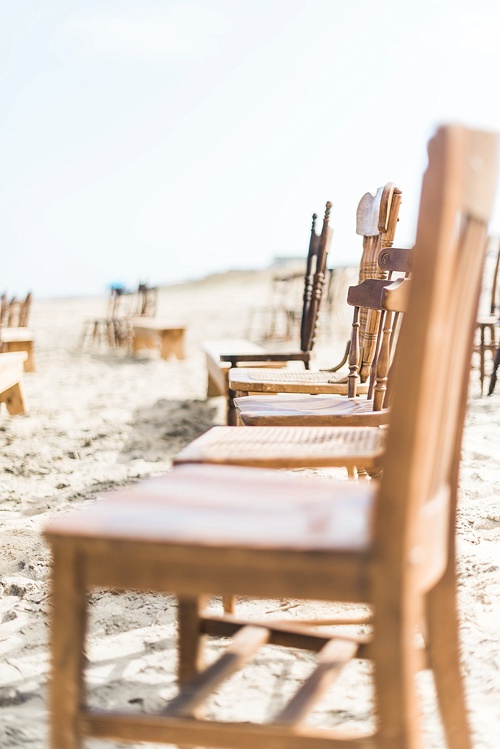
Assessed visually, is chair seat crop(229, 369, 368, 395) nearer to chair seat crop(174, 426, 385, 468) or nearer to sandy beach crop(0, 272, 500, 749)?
sandy beach crop(0, 272, 500, 749)

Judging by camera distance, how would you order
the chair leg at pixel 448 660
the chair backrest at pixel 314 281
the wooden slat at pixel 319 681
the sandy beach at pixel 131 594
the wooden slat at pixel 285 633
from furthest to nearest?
the chair backrest at pixel 314 281 → the sandy beach at pixel 131 594 → the wooden slat at pixel 285 633 → the chair leg at pixel 448 660 → the wooden slat at pixel 319 681

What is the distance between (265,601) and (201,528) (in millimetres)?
1475

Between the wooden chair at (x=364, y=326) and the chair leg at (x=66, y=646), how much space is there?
2000 millimetres

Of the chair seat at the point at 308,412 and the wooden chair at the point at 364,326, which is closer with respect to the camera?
the chair seat at the point at 308,412

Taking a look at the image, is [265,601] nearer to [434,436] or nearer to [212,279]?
[434,436]

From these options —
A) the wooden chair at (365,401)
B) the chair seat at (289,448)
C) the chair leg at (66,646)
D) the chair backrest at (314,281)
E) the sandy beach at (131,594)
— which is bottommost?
the sandy beach at (131,594)

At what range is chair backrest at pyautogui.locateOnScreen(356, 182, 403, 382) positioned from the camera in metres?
3.13

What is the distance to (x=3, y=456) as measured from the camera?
459cm

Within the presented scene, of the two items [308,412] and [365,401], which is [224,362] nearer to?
[365,401]

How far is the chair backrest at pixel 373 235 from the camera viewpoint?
A: 3.13 metres

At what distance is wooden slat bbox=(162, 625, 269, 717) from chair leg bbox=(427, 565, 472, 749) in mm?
349

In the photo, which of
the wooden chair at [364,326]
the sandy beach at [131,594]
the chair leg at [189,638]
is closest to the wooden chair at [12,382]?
the sandy beach at [131,594]

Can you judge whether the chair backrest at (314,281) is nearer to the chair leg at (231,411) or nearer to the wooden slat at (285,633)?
the chair leg at (231,411)

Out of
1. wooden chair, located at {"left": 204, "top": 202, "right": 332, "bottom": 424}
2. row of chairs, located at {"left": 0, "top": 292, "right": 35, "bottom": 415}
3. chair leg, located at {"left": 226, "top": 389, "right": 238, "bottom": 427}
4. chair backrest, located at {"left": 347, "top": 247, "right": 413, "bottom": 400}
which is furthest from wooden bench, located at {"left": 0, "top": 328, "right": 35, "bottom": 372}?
chair backrest, located at {"left": 347, "top": 247, "right": 413, "bottom": 400}
